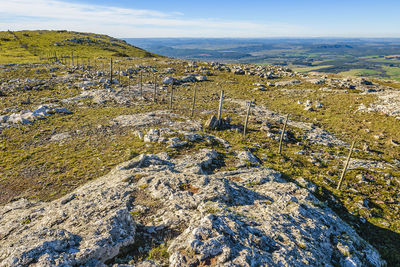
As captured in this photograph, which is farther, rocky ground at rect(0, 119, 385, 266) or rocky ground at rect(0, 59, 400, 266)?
rocky ground at rect(0, 59, 400, 266)

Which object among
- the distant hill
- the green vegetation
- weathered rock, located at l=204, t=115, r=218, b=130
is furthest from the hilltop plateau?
the distant hill

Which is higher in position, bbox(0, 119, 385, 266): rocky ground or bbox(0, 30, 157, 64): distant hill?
bbox(0, 30, 157, 64): distant hill

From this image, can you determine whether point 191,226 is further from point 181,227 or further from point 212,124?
point 212,124

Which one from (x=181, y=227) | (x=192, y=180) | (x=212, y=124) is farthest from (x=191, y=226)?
(x=212, y=124)

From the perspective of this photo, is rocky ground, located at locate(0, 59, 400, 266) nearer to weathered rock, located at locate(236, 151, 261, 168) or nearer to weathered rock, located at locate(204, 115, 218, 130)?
weathered rock, located at locate(236, 151, 261, 168)

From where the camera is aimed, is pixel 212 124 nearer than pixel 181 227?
No

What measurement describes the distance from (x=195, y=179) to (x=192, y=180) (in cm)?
27

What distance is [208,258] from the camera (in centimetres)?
843

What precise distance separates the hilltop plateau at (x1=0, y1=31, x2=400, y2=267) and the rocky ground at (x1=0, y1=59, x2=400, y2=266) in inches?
4.1

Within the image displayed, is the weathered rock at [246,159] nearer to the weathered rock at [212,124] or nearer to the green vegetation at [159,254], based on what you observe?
the weathered rock at [212,124]

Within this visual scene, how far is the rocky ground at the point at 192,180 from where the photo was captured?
30.8 ft

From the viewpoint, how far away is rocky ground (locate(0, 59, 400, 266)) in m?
9.38

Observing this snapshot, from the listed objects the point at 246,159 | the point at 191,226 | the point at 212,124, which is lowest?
the point at 246,159

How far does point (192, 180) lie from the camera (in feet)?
52.5
